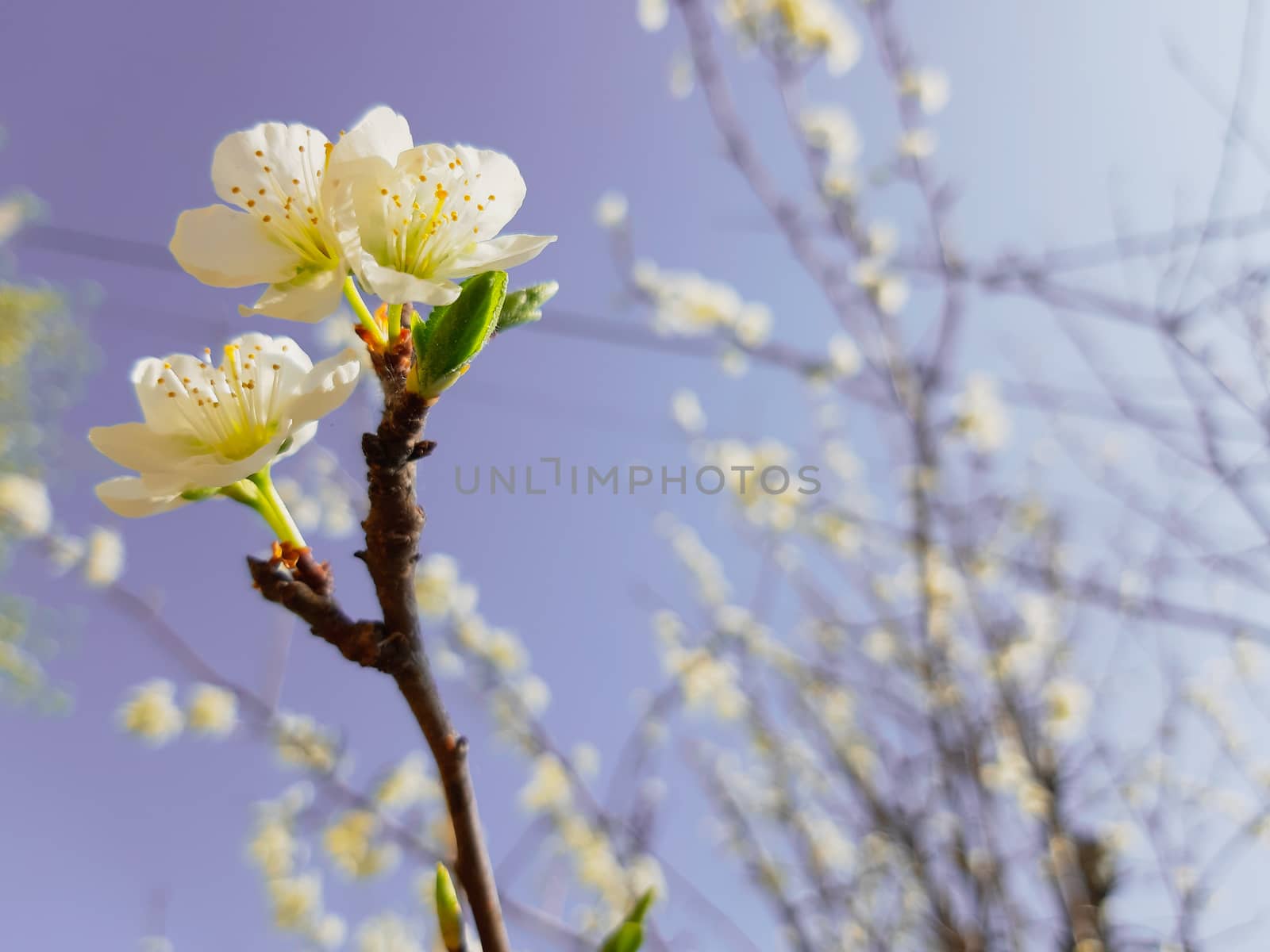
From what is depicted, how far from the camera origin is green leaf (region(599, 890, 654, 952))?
0.32 m

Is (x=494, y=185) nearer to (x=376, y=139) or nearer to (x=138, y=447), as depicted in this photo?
(x=376, y=139)

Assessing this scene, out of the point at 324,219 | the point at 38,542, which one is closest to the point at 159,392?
the point at 324,219

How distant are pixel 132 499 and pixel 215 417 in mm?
87

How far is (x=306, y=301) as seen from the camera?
0.41 m

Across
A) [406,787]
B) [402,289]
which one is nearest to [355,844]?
[406,787]

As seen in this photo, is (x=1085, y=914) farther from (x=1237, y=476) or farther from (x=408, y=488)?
(x=408, y=488)

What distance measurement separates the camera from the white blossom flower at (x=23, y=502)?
2.17 m

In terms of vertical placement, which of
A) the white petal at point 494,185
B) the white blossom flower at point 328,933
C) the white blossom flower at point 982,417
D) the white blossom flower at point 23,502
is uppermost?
the white petal at point 494,185

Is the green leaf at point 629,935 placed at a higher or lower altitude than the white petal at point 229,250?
lower

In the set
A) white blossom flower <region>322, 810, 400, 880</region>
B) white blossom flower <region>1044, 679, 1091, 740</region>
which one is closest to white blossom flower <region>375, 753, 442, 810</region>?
white blossom flower <region>322, 810, 400, 880</region>

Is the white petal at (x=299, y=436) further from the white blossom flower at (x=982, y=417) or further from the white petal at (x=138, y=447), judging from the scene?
the white blossom flower at (x=982, y=417)

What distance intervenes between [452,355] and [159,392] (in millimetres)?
235

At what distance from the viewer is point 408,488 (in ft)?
1.14

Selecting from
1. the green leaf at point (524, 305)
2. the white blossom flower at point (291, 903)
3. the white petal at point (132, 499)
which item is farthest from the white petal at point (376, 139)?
the white blossom flower at point (291, 903)
